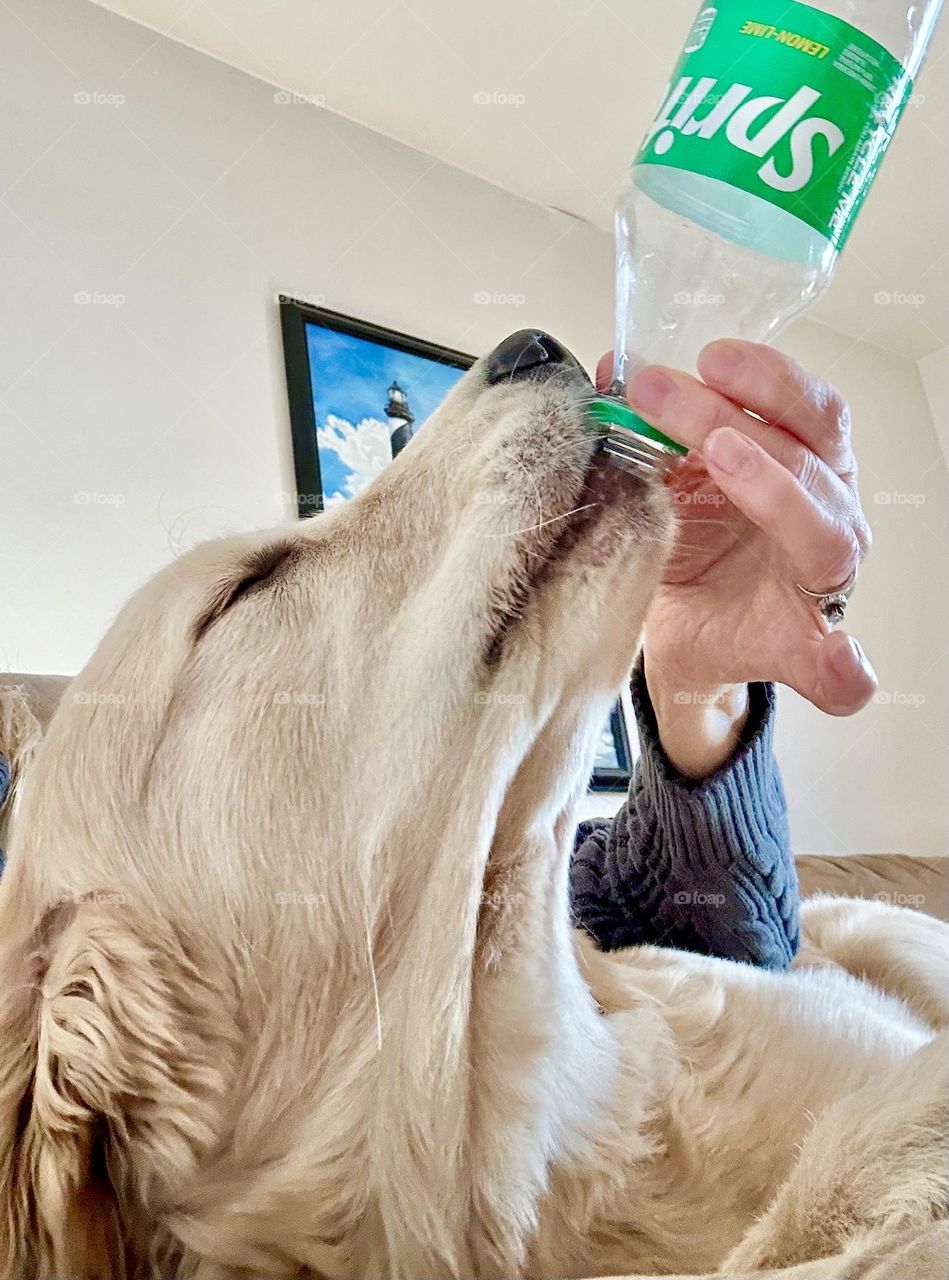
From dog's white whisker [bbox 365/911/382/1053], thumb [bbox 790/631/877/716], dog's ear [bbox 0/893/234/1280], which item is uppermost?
thumb [bbox 790/631/877/716]

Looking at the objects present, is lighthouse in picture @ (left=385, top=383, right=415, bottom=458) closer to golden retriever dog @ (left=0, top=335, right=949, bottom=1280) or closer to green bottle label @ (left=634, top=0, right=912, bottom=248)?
golden retriever dog @ (left=0, top=335, right=949, bottom=1280)

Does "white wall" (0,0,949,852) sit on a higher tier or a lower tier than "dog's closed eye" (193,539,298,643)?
higher

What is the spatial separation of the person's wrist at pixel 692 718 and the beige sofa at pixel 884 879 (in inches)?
48.8

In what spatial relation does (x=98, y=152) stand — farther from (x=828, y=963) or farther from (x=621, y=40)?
(x=828, y=963)

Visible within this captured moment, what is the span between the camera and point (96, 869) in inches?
27.5

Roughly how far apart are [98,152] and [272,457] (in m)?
0.77

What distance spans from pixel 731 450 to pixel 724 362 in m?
0.08

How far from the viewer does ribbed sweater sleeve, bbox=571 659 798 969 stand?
3.43 feet

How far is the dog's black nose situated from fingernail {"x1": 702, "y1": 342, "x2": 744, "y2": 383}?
0.35 ft

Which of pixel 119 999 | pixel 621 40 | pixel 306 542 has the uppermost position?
pixel 621 40

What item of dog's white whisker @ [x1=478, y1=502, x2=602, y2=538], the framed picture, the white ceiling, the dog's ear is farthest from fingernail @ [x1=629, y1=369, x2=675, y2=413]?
the white ceiling

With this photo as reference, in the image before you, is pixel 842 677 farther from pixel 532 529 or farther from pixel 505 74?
pixel 505 74

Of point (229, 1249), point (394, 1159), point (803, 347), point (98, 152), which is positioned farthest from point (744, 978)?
point (803, 347)

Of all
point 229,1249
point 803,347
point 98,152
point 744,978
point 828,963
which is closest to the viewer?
point 229,1249
